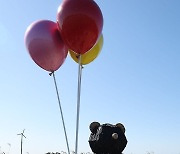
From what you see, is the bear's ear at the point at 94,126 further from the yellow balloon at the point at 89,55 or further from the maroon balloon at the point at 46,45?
the maroon balloon at the point at 46,45

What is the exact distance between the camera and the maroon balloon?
5.56 meters

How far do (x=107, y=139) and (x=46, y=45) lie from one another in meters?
2.82

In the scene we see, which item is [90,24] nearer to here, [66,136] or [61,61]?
[61,61]

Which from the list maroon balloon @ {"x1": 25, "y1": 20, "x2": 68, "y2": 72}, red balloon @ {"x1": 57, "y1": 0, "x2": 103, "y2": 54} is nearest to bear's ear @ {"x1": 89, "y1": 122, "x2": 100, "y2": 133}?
maroon balloon @ {"x1": 25, "y1": 20, "x2": 68, "y2": 72}

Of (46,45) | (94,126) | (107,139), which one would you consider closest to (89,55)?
(46,45)

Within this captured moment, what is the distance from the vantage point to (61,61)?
580cm

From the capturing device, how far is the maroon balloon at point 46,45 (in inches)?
219

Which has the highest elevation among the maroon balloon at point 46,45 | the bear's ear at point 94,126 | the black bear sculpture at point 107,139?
the maroon balloon at point 46,45

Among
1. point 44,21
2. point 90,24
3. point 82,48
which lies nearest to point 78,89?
point 82,48

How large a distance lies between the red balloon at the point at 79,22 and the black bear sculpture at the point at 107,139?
2.51 meters

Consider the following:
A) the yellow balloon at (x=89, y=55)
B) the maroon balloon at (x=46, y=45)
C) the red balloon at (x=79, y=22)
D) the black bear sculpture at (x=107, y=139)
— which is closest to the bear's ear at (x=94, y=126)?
the black bear sculpture at (x=107, y=139)

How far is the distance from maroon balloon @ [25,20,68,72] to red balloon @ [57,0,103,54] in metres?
0.24

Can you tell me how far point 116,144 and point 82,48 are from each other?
2.69 meters

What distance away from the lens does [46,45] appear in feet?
18.2
